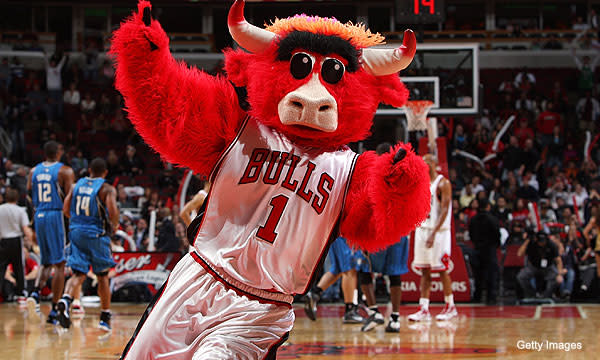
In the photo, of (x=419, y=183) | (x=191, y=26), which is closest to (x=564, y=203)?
(x=419, y=183)

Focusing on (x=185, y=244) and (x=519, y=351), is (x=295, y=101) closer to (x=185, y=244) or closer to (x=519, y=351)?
(x=519, y=351)

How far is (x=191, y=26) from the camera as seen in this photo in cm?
2423

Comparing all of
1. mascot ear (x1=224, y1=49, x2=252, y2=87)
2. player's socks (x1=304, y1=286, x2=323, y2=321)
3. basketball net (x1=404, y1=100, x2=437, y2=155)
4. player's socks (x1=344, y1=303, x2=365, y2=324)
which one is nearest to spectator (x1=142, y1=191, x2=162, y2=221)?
basketball net (x1=404, y1=100, x2=437, y2=155)

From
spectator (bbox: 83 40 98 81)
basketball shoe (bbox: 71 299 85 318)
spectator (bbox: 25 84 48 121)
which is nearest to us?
basketball shoe (bbox: 71 299 85 318)

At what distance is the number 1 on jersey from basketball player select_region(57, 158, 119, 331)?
Result: 214 inches

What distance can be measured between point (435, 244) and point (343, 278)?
1.34m

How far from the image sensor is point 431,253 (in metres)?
9.08

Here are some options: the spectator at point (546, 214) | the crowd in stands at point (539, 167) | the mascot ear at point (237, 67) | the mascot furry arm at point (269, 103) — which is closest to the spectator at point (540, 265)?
the crowd in stands at point (539, 167)

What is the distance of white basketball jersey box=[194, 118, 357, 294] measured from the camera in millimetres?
2926

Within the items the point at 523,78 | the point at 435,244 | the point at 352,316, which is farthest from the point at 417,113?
the point at 523,78

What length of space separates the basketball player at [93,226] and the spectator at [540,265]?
20.7 feet

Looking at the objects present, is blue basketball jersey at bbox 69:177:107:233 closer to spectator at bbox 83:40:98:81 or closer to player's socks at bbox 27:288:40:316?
player's socks at bbox 27:288:40:316

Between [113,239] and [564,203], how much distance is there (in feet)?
27.3

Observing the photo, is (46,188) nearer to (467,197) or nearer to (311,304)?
(311,304)
